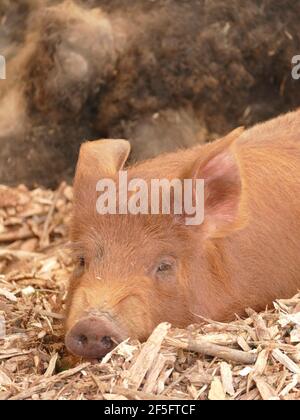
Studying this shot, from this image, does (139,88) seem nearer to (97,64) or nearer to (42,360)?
(97,64)

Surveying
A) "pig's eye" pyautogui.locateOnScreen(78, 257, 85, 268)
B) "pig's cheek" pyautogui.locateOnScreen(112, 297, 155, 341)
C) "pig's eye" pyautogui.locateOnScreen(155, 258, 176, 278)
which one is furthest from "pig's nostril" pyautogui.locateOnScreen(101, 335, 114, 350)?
"pig's eye" pyautogui.locateOnScreen(78, 257, 85, 268)

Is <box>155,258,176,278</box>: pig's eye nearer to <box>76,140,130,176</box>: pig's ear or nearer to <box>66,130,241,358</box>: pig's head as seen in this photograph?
<box>66,130,241,358</box>: pig's head

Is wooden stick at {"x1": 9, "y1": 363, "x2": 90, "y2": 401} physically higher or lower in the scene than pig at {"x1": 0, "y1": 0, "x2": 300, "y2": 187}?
lower

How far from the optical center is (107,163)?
17.1ft

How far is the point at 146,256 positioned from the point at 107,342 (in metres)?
0.59

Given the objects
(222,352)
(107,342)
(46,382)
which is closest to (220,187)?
(222,352)

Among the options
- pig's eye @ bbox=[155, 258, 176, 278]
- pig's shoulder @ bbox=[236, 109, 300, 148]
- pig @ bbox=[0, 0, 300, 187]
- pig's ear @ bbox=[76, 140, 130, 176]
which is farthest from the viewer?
pig @ bbox=[0, 0, 300, 187]

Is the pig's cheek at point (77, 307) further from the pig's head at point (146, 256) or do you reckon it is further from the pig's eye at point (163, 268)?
the pig's eye at point (163, 268)

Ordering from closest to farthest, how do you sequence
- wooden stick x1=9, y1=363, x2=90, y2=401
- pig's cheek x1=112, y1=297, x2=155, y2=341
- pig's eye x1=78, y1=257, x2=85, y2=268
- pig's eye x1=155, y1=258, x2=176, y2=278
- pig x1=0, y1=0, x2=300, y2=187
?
wooden stick x1=9, y1=363, x2=90, y2=401, pig's cheek x1=112, y1=297, x2=155, y2=341, pig's eye x1=155, y1=258, x2=176, y2=278, pig's eye x1=78, y1=257, x2=85, y2=268, pig x1=0, y1=0, x2=300, y2=187

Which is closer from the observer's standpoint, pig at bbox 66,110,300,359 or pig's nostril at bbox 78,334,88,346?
pig's nostril at bbox 78,334,88,346

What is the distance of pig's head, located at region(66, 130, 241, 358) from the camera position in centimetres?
452

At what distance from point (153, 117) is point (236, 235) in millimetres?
2936

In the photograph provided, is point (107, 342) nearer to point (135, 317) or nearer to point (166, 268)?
point (135, 317)

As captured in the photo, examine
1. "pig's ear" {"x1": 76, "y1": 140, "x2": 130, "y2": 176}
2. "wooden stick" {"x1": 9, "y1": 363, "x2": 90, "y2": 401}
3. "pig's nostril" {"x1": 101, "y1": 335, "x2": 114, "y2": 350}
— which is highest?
"pig's ear" {"x1": 76, "y1": 140, "x2": 130, "y2": 176}
